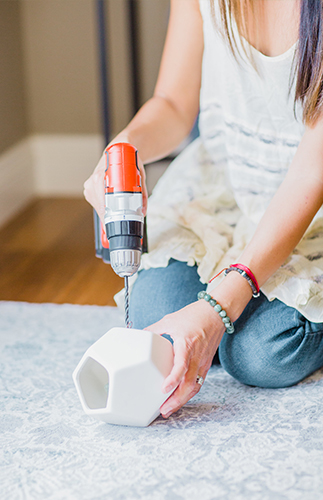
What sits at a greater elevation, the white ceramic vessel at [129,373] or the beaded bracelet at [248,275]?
the beaded bracelet at [248,275]

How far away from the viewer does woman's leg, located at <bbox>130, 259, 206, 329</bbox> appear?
→ 109 cm

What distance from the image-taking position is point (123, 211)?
89cm

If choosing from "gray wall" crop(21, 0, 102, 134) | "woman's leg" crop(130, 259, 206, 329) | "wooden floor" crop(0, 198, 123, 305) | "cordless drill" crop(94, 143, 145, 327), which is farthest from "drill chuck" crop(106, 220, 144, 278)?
"gray wall" crop(21, 0, 102, 134)

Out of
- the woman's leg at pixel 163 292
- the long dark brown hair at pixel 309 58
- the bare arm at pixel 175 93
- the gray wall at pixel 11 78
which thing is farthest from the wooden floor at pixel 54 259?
the long dark brown hair at pixel 309 58

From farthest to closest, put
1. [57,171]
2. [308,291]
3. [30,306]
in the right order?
[57,171] → [30,306] → [308,291]

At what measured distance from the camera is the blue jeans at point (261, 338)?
3.31 ft

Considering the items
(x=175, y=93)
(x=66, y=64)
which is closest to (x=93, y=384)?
(x=175, y=93)

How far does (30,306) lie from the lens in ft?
4.87

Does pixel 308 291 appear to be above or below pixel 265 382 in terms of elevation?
above

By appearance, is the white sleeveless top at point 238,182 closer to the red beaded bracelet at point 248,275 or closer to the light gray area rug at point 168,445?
the red beaded bracelet at point 248,275

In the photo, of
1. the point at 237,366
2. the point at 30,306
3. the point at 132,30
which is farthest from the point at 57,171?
the point at 237,366

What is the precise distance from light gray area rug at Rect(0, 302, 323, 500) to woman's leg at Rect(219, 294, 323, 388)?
0.13 ft

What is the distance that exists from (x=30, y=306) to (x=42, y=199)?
1.05 m

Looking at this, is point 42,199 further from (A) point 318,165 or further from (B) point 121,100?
(A) point 318,165
